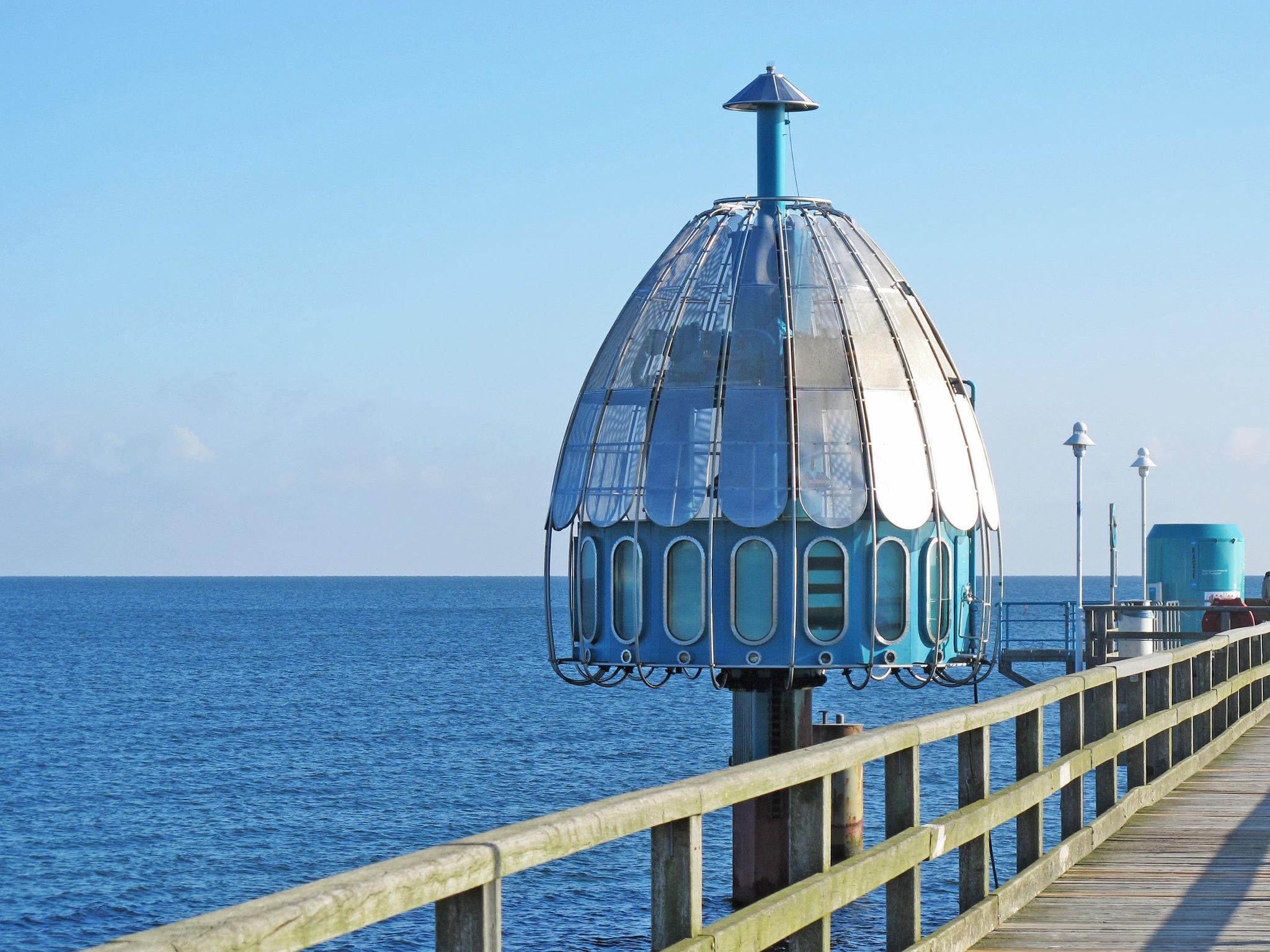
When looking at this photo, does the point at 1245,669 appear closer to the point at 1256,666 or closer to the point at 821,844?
the point at 1256,666

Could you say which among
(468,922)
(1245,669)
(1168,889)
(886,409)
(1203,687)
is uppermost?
(886,409)

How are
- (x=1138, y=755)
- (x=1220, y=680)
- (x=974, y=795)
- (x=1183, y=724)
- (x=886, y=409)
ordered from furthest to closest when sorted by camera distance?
(x=886, y=409) < (x=1220, y=680) < (x=1183, y=724) < (x=1138, y=755) < (x=974, y=795)

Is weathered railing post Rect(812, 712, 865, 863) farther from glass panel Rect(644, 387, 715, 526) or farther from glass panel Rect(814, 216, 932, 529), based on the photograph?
glass panel Rect(644, 387, 715, 526)

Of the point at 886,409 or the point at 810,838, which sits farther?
the point at 886,409

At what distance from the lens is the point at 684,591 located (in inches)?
687

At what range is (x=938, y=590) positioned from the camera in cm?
1797

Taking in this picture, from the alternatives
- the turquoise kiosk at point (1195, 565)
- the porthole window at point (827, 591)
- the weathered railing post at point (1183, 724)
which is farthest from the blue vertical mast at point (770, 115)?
the turquoise kiosk at point (1195, 565)

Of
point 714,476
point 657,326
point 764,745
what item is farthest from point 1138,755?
point 657,326

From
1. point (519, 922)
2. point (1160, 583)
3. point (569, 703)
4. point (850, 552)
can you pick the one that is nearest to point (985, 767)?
point (850, 552)

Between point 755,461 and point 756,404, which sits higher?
point 756,404

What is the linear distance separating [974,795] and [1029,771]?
0.88m

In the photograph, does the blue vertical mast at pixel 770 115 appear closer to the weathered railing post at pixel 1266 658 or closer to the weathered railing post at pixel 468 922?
the weathered railing post at pixel 1266 658

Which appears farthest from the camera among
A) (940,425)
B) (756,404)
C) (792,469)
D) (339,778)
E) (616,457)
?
(339,778)

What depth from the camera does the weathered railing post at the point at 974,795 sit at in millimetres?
7457
